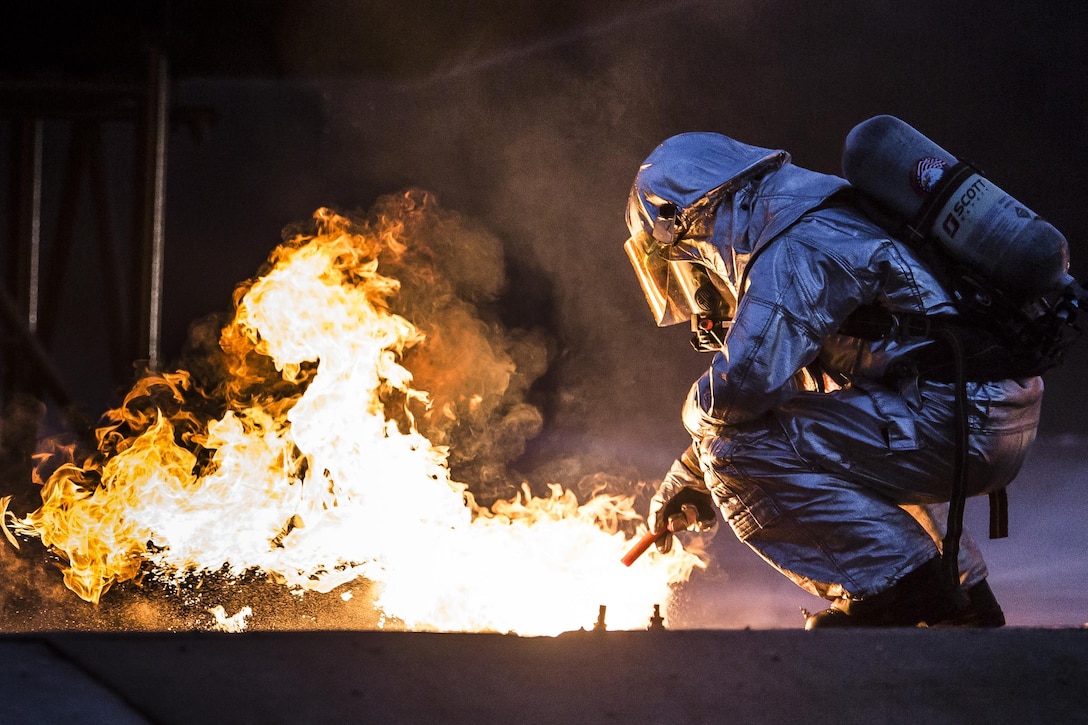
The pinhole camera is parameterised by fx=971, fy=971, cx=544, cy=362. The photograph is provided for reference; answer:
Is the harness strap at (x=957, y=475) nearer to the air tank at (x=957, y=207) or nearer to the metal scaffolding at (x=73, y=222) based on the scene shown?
the air tank at (x=957, y=207)

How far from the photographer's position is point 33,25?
5297 millimetres

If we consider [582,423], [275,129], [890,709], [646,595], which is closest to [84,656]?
[890,709]

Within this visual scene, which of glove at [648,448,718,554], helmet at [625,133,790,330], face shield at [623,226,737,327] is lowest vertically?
glove at [648,448,718,554]

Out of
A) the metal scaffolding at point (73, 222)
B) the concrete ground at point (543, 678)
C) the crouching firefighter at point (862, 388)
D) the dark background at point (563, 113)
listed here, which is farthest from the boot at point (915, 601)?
the metal scaffolding at point (73, 222)

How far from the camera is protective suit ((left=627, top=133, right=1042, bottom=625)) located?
2.00 m

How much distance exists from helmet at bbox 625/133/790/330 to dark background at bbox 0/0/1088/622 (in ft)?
7.96

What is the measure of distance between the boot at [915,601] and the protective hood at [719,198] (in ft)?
2.34

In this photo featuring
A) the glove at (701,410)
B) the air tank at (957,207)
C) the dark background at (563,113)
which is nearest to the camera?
the air tank at (957,207)

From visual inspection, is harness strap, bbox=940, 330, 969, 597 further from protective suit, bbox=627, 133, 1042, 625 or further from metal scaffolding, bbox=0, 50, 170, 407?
metal scaffolding, bbox=0, 50, 170, 407

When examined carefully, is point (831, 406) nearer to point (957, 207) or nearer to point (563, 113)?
point (957, 207)

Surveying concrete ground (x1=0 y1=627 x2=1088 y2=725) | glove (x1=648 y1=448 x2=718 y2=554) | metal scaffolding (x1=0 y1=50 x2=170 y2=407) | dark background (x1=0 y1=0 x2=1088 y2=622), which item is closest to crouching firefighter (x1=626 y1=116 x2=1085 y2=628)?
glove (x1=648 y1=448 x2=718 y2=554)

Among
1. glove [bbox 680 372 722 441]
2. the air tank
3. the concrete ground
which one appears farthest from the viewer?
glove [bbox 680 372 722 441]

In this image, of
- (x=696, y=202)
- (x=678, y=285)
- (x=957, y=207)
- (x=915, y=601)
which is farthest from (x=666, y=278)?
(x=915, y=601)

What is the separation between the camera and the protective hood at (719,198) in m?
2.18
